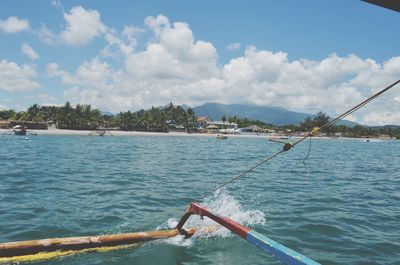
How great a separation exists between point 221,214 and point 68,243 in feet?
23.8

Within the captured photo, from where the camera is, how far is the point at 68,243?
9.00m

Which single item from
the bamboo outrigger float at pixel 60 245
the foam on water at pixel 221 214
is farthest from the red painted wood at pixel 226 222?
the bamboo outrigger float at pixel 60 245

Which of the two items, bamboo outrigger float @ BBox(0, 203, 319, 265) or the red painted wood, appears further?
bamboo outrigger float @ BBox(0, 203, 319, 265)

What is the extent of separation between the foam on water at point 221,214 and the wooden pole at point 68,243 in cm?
88

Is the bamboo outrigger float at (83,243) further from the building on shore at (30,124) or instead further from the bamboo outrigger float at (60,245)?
the building on shore at (30,124)

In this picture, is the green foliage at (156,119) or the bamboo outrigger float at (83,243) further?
the green foliage at (156,119)

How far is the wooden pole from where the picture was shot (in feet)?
28.1

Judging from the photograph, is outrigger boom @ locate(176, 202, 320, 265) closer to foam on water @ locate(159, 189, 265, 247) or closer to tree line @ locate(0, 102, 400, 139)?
foam on water @ locate(159, 189, 265, 247)

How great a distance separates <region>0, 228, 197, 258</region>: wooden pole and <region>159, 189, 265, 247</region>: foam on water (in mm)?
878

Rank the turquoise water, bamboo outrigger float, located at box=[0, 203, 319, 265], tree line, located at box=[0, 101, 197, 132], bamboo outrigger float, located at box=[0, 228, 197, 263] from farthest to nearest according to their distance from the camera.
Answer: tree line, located at box=[0, 101, 197, 132], the turquoise water, bamboo outrigger float, located at box=[0, 228, 197, 263], bamboo outrigger float, located at box=[0, 203, 319, 265]

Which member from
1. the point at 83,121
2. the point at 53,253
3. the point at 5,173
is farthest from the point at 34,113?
the point at 53,253

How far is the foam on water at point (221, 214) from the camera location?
11.0 m

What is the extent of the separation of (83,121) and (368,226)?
453 ft

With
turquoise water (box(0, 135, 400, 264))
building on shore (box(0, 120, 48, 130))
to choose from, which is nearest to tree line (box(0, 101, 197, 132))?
building on shore (box(0, 120, 48, 130))
